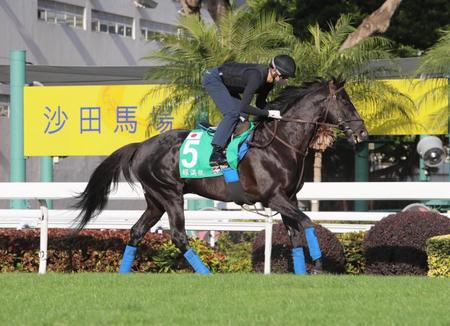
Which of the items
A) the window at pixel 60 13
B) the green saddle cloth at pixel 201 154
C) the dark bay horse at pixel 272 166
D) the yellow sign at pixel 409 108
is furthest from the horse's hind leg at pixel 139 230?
the window at pixel 60 13

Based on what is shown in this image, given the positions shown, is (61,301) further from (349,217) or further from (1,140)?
(1,140)

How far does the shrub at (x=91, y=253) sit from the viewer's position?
10570 millimetres

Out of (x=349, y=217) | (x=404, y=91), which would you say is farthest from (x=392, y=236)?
(x=404, y=91)

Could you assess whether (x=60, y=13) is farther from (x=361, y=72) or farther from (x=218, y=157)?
(x=218, y=157)

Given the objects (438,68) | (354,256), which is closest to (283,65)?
(354,256)

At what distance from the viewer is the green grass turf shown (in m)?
5.43

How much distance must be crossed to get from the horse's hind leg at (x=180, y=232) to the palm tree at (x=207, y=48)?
22.0 ft

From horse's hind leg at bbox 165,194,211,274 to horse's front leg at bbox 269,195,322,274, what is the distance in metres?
0.80

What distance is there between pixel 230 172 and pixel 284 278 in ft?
5.52

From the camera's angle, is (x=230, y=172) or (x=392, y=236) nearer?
(x=230, y=172)

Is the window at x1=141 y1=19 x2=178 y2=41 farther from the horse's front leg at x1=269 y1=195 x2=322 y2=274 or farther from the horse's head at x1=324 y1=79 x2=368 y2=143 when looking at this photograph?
the horse's front leg at x1=269 y1=195 x2=322 y2=274

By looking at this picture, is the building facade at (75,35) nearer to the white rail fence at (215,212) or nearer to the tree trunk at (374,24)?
the tree trunk at (374,24)

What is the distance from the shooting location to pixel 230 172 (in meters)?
8.63

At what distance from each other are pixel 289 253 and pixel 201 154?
1611mm
